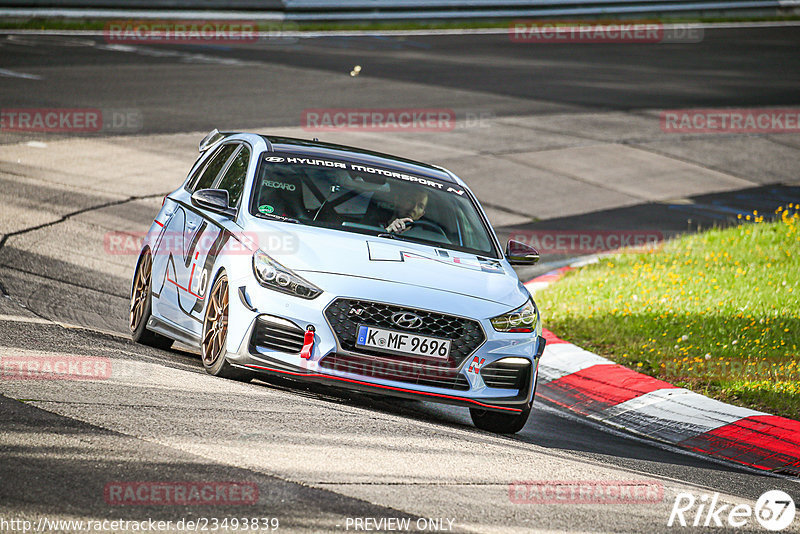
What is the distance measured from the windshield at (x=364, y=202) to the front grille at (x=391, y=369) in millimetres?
1215

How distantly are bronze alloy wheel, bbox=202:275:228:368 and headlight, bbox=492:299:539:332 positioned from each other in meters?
1.74

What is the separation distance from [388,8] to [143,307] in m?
29.4

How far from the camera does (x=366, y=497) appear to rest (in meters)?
5.25

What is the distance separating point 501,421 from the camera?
7660 millimetres

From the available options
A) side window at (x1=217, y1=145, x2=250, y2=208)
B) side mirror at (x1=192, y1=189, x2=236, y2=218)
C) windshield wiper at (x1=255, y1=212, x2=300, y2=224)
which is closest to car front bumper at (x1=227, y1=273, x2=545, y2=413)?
windshield wiper at (x1=255, y1=212, x2=300, y2=224)

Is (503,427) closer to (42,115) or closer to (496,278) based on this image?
(496,278)

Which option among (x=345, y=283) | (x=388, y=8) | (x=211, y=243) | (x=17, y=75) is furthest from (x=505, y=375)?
(x=388, y=8)

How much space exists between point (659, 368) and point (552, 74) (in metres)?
20.4

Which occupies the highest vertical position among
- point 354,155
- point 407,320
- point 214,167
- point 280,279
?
point 354,155

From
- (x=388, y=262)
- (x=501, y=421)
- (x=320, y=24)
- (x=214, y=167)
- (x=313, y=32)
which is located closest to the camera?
(x=388, y=262)

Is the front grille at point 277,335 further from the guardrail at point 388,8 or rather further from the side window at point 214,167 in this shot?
the guardrail at point 388,8

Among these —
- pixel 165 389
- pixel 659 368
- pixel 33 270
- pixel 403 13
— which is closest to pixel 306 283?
pixel 165 389

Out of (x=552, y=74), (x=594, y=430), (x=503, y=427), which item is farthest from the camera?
(x=552, y=74)

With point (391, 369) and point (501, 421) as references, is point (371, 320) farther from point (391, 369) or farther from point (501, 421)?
point (501, 421)
